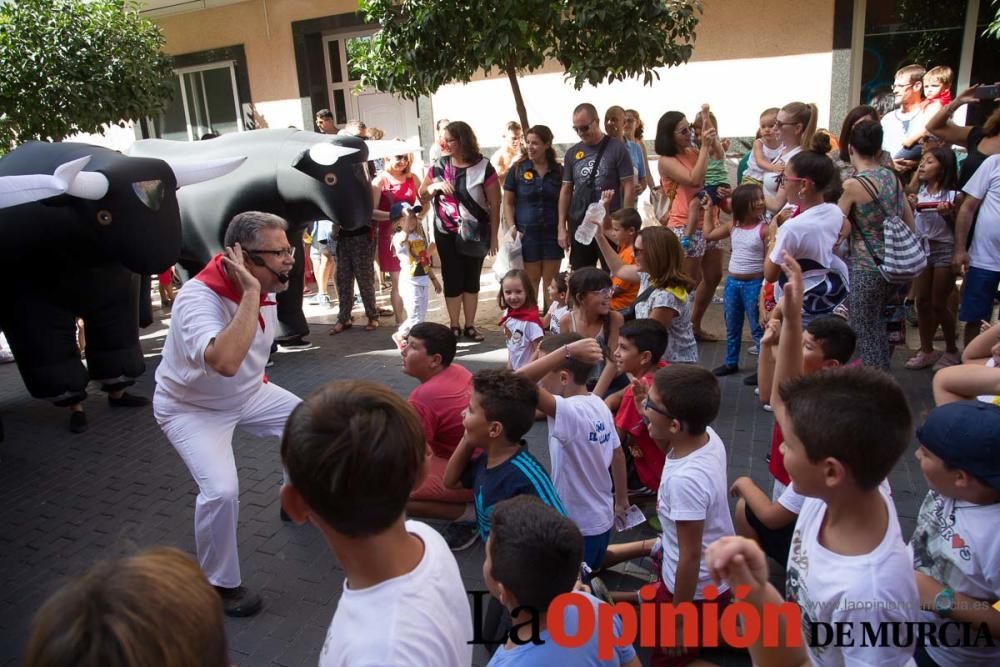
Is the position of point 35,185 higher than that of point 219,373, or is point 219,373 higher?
point 35,185

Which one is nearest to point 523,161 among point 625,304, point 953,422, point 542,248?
point 542,248

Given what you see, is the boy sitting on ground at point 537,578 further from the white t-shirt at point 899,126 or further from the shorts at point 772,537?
the white t-shirt at point 899,126

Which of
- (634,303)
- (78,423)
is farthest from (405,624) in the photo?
(78,423)

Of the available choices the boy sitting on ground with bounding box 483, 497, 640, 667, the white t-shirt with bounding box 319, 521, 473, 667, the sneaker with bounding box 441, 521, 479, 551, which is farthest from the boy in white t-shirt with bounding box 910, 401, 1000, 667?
the sneaker with bounding box 441, 521, 479, 551

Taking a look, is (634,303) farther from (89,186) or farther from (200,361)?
(89,186)

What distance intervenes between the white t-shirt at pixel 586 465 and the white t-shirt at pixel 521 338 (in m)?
1.82

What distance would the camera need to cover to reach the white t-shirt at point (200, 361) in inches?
122

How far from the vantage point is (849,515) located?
1.82 meters

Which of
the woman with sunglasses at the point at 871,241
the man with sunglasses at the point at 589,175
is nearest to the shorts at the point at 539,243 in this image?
the man with sunglasses at the point at 589,175

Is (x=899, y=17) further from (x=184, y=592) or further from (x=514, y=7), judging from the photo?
(x=184, y=592)

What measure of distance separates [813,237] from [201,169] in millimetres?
4392

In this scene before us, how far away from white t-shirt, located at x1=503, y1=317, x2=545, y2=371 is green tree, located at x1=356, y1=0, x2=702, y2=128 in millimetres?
2150

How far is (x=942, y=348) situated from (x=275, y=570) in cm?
527

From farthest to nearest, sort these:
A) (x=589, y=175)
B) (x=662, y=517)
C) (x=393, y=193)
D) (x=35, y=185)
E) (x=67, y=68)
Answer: (x=67, y=68)
(x=393, y=193)
(x=589, y=175)
(x=35, y=185)
(x=662, y=517)
